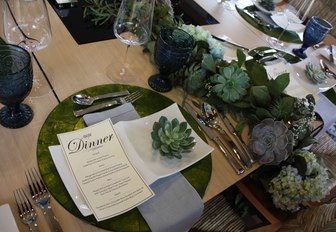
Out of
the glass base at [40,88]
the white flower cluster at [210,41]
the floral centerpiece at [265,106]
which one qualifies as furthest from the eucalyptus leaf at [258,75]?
the glass base at [40,88]

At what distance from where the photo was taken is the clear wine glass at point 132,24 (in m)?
0.83

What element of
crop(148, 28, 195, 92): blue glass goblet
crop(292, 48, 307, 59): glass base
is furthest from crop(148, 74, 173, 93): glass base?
crop(292, 48, 307, 59): glass base

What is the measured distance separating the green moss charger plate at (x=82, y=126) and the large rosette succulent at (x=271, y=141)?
138 mm

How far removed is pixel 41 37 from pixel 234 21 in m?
0.87

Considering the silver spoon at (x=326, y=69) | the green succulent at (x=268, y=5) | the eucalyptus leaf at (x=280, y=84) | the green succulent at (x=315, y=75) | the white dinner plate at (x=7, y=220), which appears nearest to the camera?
the white dinner plate at (x=7, y=220)

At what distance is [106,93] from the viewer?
0.78 metres

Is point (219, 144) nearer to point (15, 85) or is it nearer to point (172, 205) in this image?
point (172, 205)

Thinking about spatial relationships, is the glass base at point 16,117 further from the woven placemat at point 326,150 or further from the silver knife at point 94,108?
the woven placemat at point 326,150

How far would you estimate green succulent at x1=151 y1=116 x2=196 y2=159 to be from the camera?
0.64 metres

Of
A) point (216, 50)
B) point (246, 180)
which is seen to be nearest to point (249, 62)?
point (216, 50)

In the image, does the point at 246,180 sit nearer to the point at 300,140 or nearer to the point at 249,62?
the point at 300,140

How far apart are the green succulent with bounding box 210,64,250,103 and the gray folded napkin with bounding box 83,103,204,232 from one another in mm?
295

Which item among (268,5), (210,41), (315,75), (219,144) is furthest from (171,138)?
(268,5)

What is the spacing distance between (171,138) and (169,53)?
0.82ft
